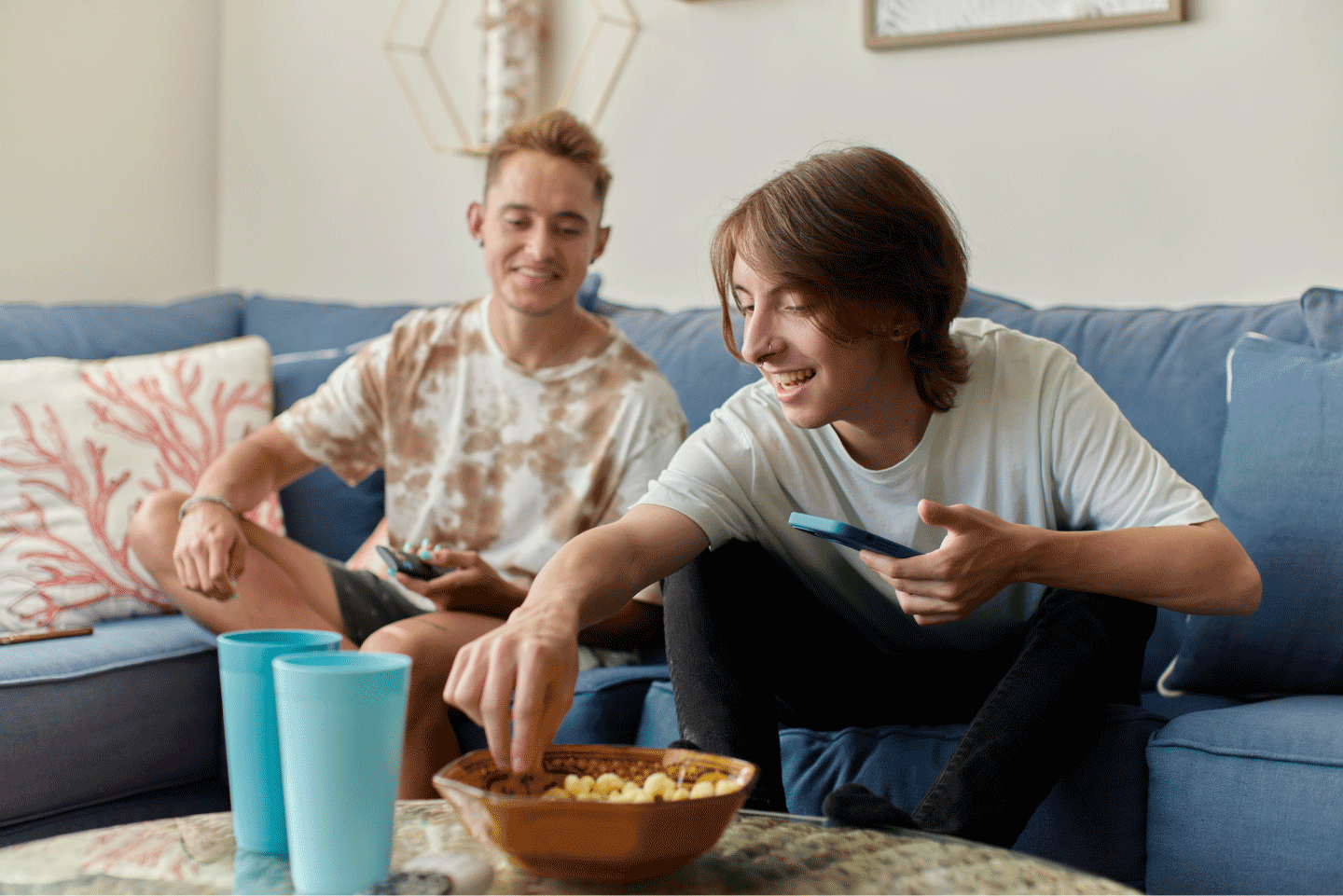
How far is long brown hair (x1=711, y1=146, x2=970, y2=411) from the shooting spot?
110 cm

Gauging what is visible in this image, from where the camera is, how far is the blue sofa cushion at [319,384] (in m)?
1.99

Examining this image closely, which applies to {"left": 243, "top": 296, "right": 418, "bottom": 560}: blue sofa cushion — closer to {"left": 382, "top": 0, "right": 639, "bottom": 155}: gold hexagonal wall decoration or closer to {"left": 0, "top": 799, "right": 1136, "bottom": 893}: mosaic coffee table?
{"left": 382, "top": 0, "right": 639, "bottom": 155}: gold hexagonal wall decoration

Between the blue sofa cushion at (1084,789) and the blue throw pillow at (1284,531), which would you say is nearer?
the blue sofa cushion at (1084,789)

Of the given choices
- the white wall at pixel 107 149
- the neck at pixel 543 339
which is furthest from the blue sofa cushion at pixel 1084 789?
the white wall at pixel 107 149

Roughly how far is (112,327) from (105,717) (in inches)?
35.5

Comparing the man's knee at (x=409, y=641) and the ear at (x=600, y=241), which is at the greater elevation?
the ear at (x=600, y=241)

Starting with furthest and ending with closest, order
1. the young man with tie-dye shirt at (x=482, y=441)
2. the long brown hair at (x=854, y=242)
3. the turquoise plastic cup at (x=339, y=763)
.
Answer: the young man with tie-dye shirt at (x=482, y=441) < the long brown hair at (x=854, y=242) < the turquoise plastic cup at (x=339, y=763)

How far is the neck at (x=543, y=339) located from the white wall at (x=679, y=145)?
675mm

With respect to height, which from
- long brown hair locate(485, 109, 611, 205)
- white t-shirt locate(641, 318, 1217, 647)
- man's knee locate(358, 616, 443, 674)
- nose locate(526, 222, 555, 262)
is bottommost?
man's knee locate(358, 616, 443, 674)

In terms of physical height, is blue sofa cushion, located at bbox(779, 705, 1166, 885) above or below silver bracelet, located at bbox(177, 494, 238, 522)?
below

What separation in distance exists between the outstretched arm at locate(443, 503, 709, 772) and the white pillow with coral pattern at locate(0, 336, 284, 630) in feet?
3.34

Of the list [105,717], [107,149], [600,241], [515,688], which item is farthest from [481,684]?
[107,149]

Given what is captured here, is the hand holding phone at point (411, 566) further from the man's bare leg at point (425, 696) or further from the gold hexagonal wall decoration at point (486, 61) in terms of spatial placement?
the gold hexagonal wall decoration at point (486, 61)

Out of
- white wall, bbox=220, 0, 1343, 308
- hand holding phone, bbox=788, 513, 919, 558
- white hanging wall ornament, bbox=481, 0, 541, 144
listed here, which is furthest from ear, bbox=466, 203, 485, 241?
hand holding phone, bbox=788, 513, 919, 558
